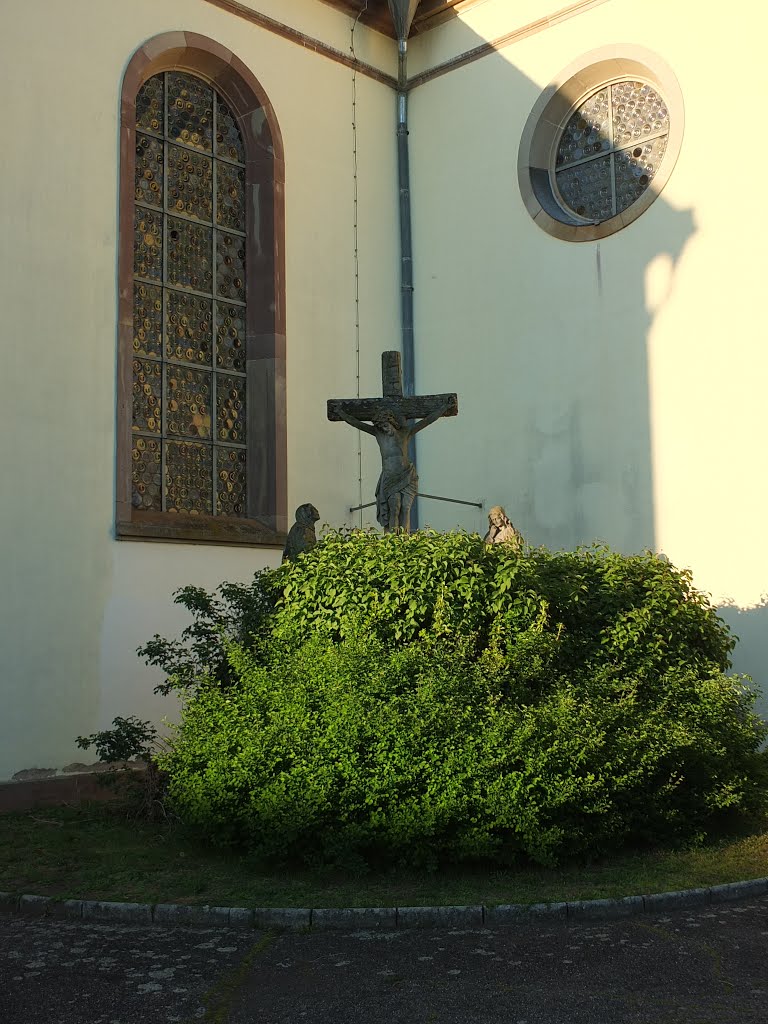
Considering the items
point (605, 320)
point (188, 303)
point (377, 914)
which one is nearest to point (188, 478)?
point (188, 303)

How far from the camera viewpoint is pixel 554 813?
6582 millimetres

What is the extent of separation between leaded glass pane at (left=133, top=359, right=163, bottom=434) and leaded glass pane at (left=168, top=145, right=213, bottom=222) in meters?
1.82

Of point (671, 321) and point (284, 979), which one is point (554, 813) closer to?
point (284, 979)

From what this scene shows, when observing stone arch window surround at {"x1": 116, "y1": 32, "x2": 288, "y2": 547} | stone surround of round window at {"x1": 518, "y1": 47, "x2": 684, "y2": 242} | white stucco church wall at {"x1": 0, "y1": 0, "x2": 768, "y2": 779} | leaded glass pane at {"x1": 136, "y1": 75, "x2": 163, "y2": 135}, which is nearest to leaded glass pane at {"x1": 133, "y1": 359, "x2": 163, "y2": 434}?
stone arch window surround at {"x1": 116, "y1": 32, "x2": 288, "y2": 547}

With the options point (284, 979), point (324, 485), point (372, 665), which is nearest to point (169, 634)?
point (324, 485)

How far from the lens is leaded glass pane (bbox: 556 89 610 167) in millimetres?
13289

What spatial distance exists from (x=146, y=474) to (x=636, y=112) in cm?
678

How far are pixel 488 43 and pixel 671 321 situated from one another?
4593mm

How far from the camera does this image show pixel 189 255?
498 inches

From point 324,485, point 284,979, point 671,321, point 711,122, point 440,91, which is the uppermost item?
point 440,91

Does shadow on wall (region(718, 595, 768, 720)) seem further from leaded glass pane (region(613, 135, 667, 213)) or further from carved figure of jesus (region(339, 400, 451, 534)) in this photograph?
leaded glass pane (region(613, 135, 667, 213))

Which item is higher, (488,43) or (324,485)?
(488,43)

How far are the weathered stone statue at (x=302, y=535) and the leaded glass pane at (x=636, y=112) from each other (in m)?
6.41

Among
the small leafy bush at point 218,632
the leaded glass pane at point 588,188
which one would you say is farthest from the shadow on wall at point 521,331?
the small leafy bush at point 218,632
